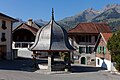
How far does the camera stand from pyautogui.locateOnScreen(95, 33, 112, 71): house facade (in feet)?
175

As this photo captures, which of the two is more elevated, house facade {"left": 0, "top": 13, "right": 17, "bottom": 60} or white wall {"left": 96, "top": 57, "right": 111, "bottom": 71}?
house facade {"left": 0, "top": 13, "right": 17, "bottom": 60}

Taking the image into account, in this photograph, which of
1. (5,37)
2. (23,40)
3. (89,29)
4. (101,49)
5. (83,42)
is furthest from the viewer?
(23,40)

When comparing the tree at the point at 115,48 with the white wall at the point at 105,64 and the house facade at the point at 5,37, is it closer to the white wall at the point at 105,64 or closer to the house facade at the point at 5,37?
the white wall at the point at 105,64

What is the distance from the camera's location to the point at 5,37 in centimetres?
6512

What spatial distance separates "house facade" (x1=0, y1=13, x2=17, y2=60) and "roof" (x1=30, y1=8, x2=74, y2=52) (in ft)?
61.8

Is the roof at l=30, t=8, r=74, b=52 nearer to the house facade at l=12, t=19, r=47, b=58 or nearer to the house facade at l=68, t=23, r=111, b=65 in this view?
the house facade at l=68, t=23, r=111, b=65

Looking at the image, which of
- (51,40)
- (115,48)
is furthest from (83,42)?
(51,40)

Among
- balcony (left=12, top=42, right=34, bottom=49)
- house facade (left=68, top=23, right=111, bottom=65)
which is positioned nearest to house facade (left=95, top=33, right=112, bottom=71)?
house facade (left=68, top=23, right=111, bottom=65)

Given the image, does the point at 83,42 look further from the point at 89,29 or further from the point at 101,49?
the point at 101,49

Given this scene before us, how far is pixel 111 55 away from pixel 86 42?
21874 mm

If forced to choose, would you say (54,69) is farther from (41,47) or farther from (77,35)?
(77,35)

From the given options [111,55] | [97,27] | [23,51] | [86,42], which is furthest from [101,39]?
[23,51]

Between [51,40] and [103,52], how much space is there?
1385cm

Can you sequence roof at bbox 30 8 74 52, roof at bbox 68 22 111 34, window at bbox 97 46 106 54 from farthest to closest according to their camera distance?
1. roof at bbox 68 22 111 34
2. window at bbox 97 46 106 54
3. roof at bbox 30 8 74 52
